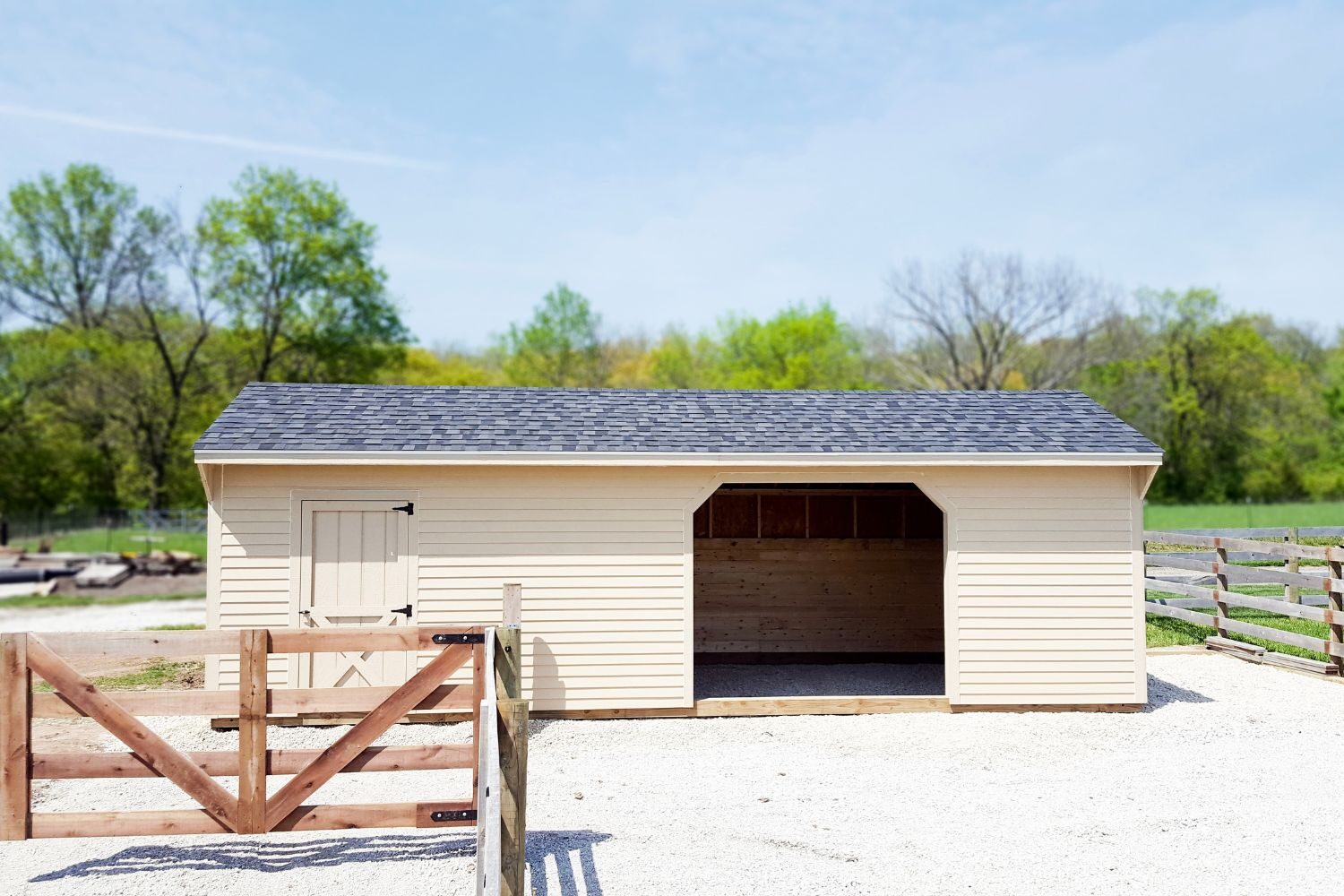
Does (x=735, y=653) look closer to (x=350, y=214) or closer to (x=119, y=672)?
(x=119, y=672)

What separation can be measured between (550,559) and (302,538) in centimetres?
225

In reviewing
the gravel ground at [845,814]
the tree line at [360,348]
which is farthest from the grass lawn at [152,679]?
the tree line at [360,348]

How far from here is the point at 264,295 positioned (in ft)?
122

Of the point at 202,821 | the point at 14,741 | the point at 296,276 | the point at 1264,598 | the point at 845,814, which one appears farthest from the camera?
the point at 296,276

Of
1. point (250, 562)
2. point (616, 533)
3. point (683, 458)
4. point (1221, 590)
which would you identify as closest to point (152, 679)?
point (250, 562)

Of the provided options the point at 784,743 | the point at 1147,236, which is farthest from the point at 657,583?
the point at 1147,236

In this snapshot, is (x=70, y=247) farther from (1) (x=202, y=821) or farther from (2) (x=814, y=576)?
(1) (x=202, y=821)

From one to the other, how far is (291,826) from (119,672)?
7.38 metres

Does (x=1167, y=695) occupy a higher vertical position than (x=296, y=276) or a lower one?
lower

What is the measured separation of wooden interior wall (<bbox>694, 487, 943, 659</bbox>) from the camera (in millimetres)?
12500

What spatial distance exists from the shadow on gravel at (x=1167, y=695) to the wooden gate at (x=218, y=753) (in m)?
7.09

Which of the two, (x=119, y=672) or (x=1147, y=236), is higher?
(x=1147, y=236)

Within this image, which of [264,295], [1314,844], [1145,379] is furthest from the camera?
[1145,379]

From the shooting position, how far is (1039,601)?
937 centimetres
